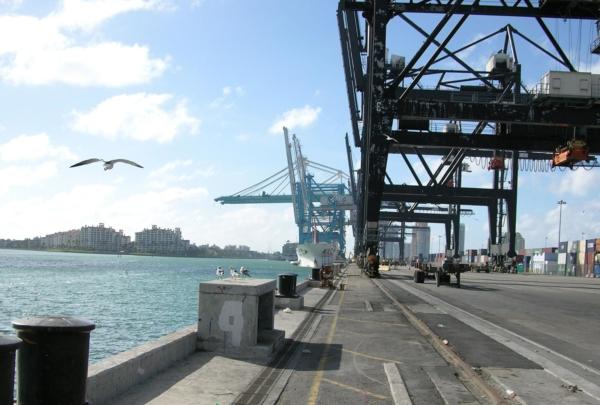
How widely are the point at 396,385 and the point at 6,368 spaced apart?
5584 mm

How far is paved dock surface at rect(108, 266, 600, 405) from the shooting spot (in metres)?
8.23

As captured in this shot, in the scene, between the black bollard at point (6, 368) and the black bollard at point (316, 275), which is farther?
the black bollard at point (316, 275)

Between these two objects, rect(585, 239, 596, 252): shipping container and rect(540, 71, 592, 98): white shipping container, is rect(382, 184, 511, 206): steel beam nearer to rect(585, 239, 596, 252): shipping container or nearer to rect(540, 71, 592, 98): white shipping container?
rect(585, 239, 596, 252): shipping container

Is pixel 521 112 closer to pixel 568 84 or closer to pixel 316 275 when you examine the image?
pixel 568 84

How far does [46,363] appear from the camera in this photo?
19.7 ft

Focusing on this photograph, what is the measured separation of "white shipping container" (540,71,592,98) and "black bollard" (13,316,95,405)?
33.8 metres

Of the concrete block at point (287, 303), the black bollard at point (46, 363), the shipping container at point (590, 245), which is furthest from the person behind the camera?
the shipping container at point (590, 245)

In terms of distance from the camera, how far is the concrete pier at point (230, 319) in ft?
35.3

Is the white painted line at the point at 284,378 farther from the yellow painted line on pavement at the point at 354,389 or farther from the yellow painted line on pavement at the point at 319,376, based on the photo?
the yellow painted line on pavement at the point at 354,389

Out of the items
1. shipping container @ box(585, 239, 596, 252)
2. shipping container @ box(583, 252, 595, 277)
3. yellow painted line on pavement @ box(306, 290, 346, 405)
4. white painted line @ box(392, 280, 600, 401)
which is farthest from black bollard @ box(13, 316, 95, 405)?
shipping container @ box(585, 239, 596, 252)

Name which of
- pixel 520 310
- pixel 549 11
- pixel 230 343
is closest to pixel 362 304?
pixel 520 310

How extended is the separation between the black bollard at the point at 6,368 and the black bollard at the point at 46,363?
0.74 metres

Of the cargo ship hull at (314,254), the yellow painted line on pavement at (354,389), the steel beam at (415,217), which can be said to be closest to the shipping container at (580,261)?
the steel beam at (415,217)

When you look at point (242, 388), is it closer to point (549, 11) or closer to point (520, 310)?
point (520, 310)
